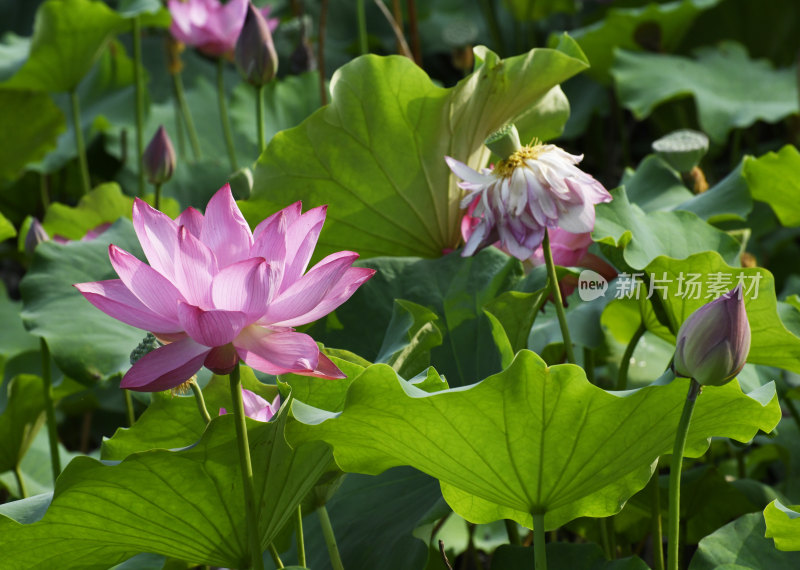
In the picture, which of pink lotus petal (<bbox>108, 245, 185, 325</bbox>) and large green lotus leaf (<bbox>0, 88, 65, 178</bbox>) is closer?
pink lotus petal (<bbox>108, 245, 185, 325</bbox>)

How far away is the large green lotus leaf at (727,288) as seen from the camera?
880mm

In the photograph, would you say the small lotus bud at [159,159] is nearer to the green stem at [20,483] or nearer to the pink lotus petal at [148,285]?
the green stem at [20,483]

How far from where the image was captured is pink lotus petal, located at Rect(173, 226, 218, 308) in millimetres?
632

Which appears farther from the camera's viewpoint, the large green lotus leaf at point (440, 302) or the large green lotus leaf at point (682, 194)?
the large green lotus leaf at point (682, 194)

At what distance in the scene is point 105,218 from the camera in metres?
1.50

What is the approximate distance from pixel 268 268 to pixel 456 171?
359 mm

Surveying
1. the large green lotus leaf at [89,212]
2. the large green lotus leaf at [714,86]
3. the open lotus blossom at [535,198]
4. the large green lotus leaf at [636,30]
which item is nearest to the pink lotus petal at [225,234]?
the open lotus blossom at [535,198]

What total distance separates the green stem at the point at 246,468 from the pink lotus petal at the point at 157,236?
9cm

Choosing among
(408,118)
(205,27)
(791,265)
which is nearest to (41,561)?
(408,118)

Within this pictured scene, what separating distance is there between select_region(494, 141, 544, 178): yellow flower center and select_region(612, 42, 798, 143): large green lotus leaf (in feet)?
3.36

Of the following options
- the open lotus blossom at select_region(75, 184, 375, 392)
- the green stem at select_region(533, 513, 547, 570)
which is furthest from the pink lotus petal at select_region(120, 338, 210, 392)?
the green stem at select_region(533, 513, 547, 570)

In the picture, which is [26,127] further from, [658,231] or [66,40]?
[658,231]

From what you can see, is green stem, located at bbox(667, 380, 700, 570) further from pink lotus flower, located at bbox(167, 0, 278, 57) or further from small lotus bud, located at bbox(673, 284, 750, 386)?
pink lotus flower, located at bbox(167, 0, 278, 57)

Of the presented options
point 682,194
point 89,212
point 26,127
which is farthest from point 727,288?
point 26,127
